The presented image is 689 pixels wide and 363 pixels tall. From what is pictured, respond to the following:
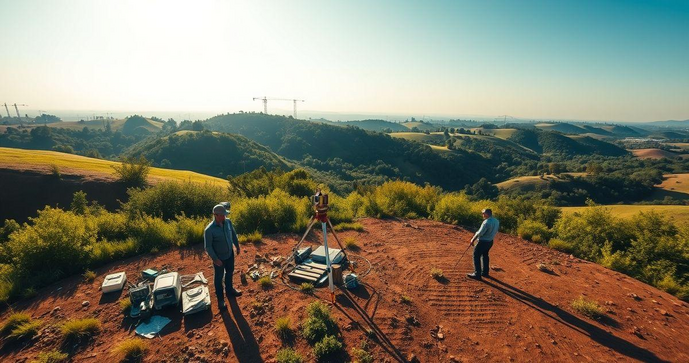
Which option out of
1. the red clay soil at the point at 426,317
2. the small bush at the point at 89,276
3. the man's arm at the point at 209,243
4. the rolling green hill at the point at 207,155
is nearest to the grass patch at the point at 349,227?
the red clay soil at the point at 426,317

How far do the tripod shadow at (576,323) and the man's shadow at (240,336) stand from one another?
6.33 m

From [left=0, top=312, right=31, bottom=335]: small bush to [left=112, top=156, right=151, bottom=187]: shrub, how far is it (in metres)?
20.9

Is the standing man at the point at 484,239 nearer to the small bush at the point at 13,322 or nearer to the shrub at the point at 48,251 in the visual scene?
the small bush at the point at 13,322

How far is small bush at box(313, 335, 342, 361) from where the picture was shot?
4.97 m

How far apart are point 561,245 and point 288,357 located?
10693 millimetres

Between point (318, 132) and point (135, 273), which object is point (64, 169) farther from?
point (318, 132)

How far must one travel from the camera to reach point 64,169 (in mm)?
23031

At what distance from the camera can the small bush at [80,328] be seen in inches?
207

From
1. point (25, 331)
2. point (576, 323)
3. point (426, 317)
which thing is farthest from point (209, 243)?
point (576, 323)

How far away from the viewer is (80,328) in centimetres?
534

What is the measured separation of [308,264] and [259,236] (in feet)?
9.58

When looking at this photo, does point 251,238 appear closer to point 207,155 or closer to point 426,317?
point 426,317

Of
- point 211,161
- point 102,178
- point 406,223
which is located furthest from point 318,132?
point 406,223

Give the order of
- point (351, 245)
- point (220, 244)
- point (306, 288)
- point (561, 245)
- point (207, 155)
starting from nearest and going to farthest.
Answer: point (220, 244)
point (306, 288)
point (351, 245)
point (561, 245)
point (207, 155)
